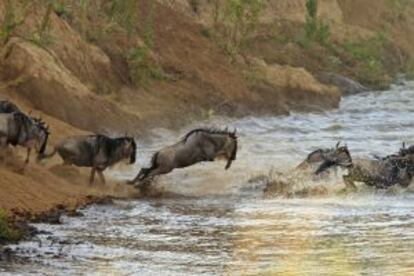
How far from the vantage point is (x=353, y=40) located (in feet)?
145

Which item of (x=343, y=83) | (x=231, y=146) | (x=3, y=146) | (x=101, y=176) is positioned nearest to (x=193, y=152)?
(x=231, y=146)

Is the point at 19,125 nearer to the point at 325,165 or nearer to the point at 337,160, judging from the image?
the point at 325,165

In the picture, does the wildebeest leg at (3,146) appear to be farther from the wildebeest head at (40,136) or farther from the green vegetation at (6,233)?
the green vegetation at (6,233)

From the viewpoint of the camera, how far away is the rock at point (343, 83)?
3497 centimetres

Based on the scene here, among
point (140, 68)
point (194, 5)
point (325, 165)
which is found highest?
point (194, 5)

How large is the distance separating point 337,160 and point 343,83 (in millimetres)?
20510

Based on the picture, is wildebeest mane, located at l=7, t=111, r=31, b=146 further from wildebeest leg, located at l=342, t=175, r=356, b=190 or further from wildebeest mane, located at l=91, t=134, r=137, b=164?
wildebeest leg, located at l=342, t=175, r=356, b=190

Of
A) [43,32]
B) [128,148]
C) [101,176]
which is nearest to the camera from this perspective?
[101,176]

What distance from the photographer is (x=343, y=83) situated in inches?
1404

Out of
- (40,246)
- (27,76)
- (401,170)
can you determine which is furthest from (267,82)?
(40,246)

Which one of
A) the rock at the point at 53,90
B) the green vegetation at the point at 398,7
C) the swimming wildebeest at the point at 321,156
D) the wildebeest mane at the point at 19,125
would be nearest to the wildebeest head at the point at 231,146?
the swimming wildebeest at the point at 321,156

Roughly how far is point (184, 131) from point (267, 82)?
741cm

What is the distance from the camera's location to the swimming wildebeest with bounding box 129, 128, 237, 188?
15492 mm

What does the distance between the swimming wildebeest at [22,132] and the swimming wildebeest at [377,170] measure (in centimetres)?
421
